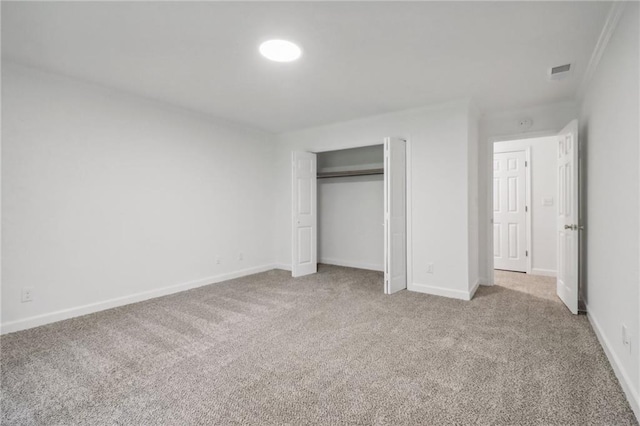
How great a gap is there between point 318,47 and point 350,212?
3516 millimetres

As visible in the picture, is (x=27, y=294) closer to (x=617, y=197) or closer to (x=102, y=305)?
(x=102, y=305)

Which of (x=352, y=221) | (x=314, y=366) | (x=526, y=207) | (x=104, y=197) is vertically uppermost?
(x=104, y=197)

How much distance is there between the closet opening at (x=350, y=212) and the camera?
4.09 meters

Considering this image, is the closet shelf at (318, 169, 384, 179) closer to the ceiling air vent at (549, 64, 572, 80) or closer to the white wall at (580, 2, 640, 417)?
the ceiling air vent at (549, 64, 572, 80)

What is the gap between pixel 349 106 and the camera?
402cm

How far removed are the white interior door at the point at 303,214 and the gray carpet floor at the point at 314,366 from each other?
1482 millimetres

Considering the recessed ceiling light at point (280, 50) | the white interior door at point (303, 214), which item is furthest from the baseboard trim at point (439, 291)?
the recessed ceiling light at point (280, 50)

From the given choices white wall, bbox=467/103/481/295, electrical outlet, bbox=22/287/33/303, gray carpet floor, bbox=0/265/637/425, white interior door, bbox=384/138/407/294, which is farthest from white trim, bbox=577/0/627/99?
electrical outlet, bbox=22/287/33/303

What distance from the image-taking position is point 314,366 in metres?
2.18

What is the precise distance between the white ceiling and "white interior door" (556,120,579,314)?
2.08ft

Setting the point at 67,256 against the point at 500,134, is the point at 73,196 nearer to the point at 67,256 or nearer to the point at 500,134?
the point at 67,256

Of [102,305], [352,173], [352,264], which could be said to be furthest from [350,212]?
[102,305]

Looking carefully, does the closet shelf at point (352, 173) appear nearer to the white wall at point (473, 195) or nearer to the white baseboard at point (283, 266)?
the white wall at point (473, 195)

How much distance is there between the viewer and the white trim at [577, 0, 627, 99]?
196 cm
